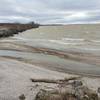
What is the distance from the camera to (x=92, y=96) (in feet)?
21.3

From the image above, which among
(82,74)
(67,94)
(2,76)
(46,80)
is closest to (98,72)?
(82,74)

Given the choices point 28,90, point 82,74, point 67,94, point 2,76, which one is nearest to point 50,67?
point 82,74

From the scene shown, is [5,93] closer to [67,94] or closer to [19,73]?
[67,94]

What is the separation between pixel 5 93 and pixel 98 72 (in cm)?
612

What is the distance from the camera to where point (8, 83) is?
861 centimetres

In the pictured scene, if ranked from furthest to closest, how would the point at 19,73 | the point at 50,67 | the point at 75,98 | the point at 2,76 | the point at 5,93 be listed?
1. the point at 50,67
2. the point at 19,73
3. the point at 2,76
4. the point at 5,93
5. the point at 75,98

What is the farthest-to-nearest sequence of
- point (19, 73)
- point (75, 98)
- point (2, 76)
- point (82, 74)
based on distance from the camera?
point (82, 74), point (19, 73), point (2, 76), point (75, 98)

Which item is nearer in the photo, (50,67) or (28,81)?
(28,81)

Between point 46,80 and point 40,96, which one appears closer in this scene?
point 40,96

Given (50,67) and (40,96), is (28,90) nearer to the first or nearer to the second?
(40,96)

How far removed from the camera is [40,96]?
641 cm

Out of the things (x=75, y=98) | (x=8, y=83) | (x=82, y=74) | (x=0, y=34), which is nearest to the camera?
(x=75, y=98)

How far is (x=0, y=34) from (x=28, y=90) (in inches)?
1491

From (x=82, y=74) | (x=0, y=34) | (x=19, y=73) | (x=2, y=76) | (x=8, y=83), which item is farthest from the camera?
(x=0, y=34)
